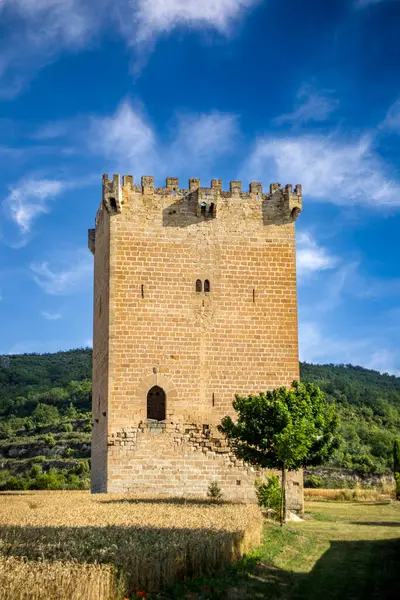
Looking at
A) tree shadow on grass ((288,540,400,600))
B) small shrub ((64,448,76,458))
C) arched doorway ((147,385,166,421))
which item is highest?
arched doorway ((147,385,166,421))

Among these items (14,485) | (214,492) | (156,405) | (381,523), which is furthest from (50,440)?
(381,523)

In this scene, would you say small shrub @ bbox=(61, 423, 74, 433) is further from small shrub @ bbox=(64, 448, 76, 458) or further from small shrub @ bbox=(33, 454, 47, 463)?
small shrub @ bbox=(33, 454, 47, 463)

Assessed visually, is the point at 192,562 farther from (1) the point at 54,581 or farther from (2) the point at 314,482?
(2) the point at 314,482

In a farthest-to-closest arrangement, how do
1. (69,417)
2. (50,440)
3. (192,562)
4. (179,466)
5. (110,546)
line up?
1. (69,417)
2. (50,440)
3. (179,466)
4. (192,562)
5. (110,546)

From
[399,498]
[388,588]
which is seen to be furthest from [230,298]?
[388,588]

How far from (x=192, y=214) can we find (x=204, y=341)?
4.33 meters

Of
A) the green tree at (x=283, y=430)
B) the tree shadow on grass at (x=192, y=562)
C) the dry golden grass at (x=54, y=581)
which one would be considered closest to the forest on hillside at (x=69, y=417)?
the green tree at (x=283, y=430)

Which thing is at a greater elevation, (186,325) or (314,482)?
(186,325)

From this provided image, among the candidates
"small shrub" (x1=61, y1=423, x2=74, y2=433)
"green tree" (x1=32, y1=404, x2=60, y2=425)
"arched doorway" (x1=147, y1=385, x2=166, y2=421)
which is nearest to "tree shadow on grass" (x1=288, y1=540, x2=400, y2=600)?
→ "arched doorway" (x1=147, y1=385, x2=166, y2=421)

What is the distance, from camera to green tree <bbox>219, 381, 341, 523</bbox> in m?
18.5

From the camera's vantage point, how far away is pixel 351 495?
29734mm

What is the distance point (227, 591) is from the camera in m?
9.62

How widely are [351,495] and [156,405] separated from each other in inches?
422

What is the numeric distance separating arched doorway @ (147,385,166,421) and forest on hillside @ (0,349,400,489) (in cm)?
847
